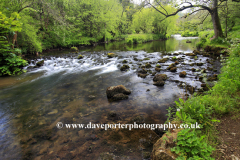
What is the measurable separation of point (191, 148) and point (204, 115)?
1.32m

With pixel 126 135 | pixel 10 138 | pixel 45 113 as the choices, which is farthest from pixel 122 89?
pixel 10 138

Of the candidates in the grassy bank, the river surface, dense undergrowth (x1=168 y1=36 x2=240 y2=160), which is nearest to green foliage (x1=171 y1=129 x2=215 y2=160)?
dense undergrowth (x1=168 y1=36 x2=240 y2=160)

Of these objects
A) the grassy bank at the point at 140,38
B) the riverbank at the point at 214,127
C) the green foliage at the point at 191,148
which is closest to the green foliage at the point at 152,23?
the grassy bank at the point at 140,38

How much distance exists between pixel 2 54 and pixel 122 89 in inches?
478

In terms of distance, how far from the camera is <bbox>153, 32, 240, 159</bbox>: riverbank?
8.66 ft

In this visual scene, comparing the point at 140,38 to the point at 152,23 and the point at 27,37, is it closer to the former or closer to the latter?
the point at 152,23

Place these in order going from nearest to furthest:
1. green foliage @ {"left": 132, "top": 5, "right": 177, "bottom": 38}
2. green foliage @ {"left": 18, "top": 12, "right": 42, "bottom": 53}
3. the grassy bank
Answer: green foliage @ {"left": 18, "top": 12, "right": 42, "bottom": 53}, the grassy bank, green foliage @ {"left": 132, "top": 5, "right": 177, "bottom": 38}

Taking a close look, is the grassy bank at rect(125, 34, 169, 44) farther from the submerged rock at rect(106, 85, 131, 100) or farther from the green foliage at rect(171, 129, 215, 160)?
the green foliage at rect(171, 129, 215, 160)

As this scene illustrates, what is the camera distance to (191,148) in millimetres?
2674

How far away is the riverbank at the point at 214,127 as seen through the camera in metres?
2.64

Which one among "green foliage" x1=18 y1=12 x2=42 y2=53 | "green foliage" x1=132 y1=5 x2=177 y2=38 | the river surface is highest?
"green foliage" x1=132 y1=5 x2=177 y2=38

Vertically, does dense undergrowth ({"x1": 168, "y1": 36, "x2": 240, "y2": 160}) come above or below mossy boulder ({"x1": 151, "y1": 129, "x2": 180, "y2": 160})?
above

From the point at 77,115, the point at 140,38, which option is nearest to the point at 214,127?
the point at 77,115

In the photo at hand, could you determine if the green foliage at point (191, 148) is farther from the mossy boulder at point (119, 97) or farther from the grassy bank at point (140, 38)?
the grassy bank at point (140, 38)
